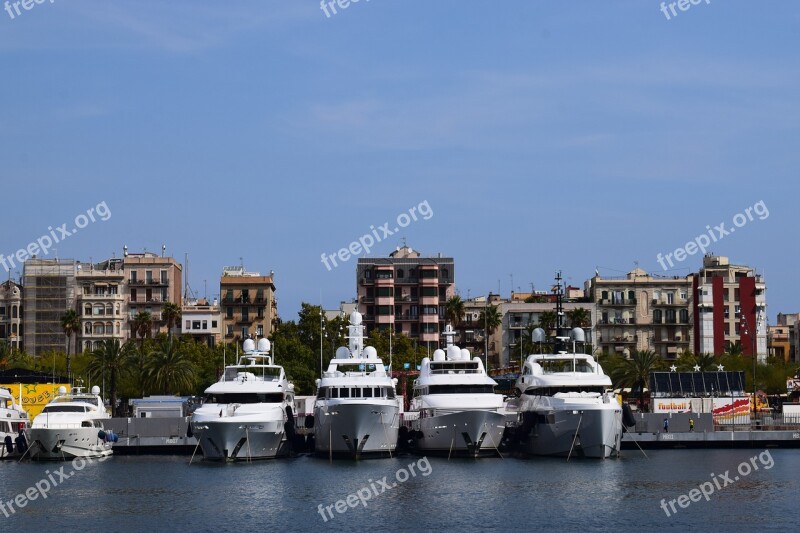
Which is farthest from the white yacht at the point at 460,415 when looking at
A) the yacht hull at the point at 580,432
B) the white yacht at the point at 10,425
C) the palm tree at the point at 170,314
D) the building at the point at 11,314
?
the building at the point at 11,314

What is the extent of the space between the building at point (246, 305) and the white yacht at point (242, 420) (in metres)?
83.4

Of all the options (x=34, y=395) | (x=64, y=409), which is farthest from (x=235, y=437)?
(x=34, y=395)

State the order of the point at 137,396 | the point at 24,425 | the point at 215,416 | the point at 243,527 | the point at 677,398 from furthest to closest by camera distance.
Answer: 1. the point at 137,396
2. the point at 677,398
3. the point at 24,425
4. the point at 215,416
5. the point at 243,527

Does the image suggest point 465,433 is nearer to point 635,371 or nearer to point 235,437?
point 235,437

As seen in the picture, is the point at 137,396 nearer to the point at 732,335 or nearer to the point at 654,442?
the point at 654,442

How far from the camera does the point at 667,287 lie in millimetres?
165125

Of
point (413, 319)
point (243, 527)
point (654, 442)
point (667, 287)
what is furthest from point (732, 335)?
point (243, 527)

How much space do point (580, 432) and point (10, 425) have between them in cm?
3693

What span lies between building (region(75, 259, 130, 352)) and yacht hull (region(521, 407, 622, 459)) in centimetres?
9527

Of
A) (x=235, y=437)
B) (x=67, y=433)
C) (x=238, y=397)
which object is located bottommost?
(x=235, y=437)

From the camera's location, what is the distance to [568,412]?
252 feet

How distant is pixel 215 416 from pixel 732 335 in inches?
3844

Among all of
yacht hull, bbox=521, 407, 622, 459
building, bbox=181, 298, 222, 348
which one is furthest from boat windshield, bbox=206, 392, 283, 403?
building, bbox=181, 298, 222, 348

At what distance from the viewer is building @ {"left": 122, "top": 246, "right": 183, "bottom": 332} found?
545ft
